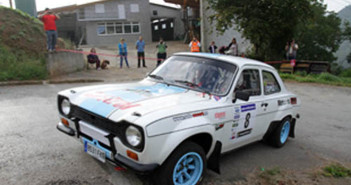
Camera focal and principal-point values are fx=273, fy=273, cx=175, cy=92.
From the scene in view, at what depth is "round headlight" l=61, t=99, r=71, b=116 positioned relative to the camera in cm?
384

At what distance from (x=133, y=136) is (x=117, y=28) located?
3592 centimetres

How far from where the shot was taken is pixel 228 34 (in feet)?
87.6

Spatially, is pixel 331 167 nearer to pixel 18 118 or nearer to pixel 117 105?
pixel 117 105

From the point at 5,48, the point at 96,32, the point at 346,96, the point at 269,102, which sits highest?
the point at 96,32

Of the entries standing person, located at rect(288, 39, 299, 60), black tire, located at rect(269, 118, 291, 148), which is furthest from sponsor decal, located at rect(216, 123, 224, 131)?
standing person, located at rect(288, 39, 299, 60)

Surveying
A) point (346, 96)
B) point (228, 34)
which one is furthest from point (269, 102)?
point (228, 34)

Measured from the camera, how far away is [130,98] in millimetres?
3510

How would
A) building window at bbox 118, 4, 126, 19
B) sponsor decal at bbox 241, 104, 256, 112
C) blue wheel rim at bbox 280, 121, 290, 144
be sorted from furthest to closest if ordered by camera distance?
building window at bbox 118, 4, 126, 19
blue wheel rim at bbox 280, 121, 290, 144
sponsor decal at bbox 241, 104, 256, 112

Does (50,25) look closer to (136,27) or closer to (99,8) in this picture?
(99,8)

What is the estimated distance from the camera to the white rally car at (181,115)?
9.59ft

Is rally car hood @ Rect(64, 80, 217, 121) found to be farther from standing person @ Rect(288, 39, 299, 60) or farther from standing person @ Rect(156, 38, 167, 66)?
standing person @ Rect(288, 39, 299, 60)

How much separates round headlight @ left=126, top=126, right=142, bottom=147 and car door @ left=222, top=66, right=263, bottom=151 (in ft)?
4.63

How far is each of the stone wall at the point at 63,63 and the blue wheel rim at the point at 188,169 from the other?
387 inches

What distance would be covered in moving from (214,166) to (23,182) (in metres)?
2.45
